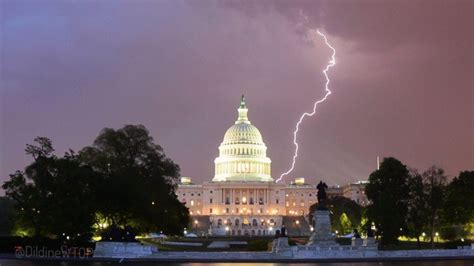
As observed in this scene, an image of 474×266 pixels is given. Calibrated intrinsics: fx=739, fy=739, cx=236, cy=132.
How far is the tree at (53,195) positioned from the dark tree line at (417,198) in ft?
100.0

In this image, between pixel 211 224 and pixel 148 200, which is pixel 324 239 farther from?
pixel 211 224

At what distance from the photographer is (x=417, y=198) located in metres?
82.9

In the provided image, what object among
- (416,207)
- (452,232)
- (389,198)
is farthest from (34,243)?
(452,232)

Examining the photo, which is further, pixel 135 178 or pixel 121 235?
pixel 135 178

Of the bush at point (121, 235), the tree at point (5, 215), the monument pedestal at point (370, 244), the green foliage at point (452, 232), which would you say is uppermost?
the tree at point (5, 215)

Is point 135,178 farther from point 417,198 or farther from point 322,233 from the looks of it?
point 417,198

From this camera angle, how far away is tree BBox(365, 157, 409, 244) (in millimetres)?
76000

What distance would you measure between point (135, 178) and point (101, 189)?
14.1ft

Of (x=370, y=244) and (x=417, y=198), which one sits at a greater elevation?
(x=417, y=198)

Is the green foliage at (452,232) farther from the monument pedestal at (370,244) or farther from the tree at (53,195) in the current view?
the tree at (53,195)

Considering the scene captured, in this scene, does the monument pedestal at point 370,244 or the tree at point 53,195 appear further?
the tree at point 53,195

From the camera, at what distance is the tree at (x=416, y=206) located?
8119 centimetres

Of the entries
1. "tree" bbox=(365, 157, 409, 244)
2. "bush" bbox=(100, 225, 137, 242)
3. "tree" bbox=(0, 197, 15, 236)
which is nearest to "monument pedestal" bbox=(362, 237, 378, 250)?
"tree" bbox=(365, 157, 409, 244)

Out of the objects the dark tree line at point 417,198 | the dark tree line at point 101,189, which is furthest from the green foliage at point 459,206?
the dark tree line at point 101,189
